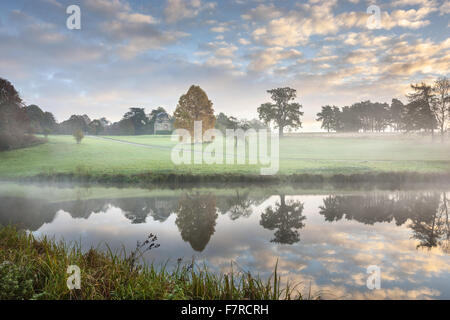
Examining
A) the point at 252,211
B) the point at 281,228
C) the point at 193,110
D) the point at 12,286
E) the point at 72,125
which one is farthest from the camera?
the point at 72,125

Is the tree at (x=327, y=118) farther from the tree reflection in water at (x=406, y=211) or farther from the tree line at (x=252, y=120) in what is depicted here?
the tree reflection in water at (x=406, y=211)

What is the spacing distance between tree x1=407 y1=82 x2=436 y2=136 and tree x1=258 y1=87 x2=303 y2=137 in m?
19.8

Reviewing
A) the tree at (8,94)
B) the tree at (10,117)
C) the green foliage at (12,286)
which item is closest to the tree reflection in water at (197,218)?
the green foliage at (12,286)

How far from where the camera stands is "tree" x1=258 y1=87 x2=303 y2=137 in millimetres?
53125

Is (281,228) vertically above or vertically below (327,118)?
below

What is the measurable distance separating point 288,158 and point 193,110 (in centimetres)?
1877

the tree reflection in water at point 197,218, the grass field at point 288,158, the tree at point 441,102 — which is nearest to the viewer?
the tree reflection in water at point 197,218

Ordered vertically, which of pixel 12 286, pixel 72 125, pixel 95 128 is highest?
pixel 72 125

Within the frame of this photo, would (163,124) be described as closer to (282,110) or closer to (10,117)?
(282,110)

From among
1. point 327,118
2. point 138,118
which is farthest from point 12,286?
point 327,118

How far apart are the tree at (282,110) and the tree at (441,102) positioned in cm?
2289

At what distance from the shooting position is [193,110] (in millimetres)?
41125

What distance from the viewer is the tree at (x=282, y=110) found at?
53125 mm

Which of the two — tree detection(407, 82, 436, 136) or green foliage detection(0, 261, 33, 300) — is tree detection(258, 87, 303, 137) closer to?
tree detection(407, 82, 436, 136)
